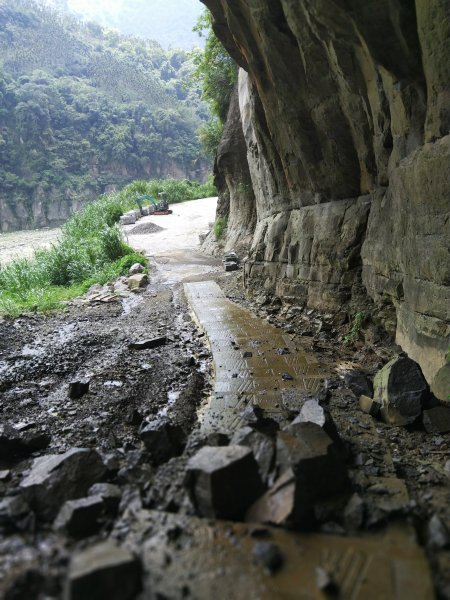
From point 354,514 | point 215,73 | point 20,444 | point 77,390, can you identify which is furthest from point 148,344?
point 215,73

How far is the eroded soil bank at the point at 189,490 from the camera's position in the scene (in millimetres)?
1748

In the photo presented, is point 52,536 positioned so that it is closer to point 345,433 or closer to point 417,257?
point 345,433

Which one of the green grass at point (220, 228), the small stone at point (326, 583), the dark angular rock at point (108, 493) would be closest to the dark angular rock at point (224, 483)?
the dark angular rock at point (108, 493)

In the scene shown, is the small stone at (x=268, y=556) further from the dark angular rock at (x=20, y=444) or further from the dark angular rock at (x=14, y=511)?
the dark angular rock at (x=20, y=444)

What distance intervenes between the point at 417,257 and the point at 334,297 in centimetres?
228

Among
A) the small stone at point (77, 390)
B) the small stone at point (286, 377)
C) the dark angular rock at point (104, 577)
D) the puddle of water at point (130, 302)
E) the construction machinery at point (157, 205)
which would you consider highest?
the construction machinery at point (157, 205)

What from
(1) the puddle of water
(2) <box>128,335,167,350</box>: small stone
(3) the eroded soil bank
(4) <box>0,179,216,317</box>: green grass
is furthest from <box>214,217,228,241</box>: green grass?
(3) the eroded soil bank

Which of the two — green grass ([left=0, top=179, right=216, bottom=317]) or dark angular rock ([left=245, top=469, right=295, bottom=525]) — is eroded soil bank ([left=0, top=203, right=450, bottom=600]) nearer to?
dark angular rock ([left=245, top=469, right=295, bottom=525])

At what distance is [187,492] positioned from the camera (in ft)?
7.35

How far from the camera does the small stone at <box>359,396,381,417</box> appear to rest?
366 centimetres

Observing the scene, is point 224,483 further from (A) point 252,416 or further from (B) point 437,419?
(B) point 437,419

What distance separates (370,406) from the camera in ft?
12.1

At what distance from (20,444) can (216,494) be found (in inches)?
78.6

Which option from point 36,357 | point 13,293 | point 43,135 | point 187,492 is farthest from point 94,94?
point 187,492
